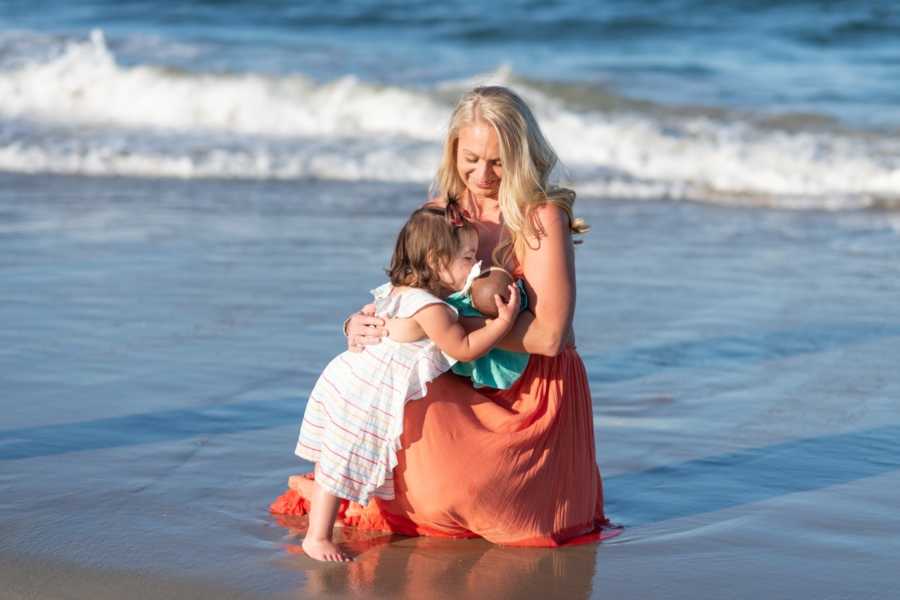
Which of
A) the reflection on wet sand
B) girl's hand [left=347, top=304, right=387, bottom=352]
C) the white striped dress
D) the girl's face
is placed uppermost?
the girl's face

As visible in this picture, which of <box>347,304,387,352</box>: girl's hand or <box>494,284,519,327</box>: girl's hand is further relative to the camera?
<box>347,304,387,352</box>: girl's hand

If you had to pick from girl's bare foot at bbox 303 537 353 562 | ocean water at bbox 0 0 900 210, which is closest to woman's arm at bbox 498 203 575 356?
girl's bare foot at bbox 303 537 353 562

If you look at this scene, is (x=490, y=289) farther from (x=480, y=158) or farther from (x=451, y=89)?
(x=451, y=89)

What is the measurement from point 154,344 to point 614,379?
1.97 m

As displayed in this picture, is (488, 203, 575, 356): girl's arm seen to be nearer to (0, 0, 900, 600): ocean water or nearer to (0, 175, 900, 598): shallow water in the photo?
(0, 0, 900, 600): ocean water

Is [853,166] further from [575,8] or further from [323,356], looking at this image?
[575,8]

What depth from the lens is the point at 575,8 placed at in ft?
65.8

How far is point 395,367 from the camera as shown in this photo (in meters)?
3.72

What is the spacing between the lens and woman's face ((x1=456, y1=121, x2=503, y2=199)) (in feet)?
12.4

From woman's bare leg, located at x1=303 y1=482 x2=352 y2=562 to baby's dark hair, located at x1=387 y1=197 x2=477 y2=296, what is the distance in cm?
62

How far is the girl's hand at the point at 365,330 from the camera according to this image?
376 cm

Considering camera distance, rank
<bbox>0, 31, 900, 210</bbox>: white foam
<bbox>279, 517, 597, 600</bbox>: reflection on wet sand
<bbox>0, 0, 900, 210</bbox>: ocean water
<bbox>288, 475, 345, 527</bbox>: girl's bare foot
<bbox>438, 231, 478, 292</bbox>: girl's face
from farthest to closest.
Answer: <bbox>0, 0, 900, 210</bbox>: ocean water → <bbox>0, 31, 900, 210</bbox>: white foam → <bbox>288, 475, 345, 527</bbox>: girl's bare foot → <bbox>438, 231, 478, 292</bbox>: girl's face → <bbox>279, 517, 597, 600</bbox>: reflection on wet sand

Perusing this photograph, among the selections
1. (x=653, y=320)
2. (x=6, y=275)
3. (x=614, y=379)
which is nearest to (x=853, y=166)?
(x=653, y=320)

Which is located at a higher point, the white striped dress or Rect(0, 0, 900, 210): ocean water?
Rect(0, 0, 900, 210): ocean water
